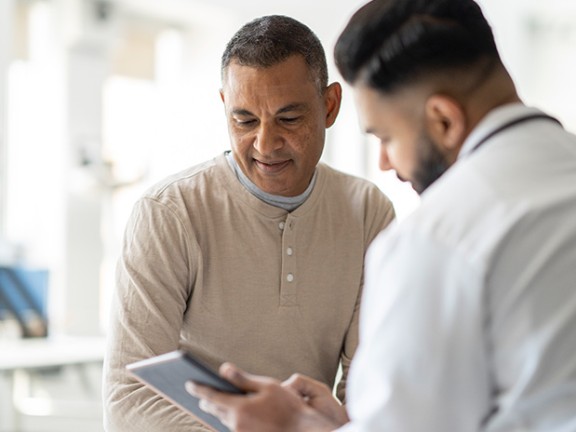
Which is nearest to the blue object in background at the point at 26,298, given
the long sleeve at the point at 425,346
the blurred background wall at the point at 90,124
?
the blurred background wall at the point at 90,124

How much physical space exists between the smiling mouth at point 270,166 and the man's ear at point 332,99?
0.18 metres

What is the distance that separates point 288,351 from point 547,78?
7906 millimetres

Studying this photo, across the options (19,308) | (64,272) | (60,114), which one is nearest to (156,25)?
(60,114)

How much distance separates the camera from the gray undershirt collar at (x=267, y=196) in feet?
6.82

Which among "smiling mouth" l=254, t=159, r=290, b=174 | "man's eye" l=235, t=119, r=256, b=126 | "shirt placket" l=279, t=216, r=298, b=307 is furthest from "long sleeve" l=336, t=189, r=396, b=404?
"man's eye" l=235, t=119, r=256, b=126

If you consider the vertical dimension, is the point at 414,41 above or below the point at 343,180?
above

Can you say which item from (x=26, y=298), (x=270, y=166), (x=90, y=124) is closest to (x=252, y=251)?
(x=270, y=166)

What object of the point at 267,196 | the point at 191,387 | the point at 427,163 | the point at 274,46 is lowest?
the point at 191,387

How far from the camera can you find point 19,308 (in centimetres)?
507

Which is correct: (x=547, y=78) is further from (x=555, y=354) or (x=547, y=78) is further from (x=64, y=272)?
(x=555, y=354)

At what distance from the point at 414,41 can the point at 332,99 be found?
2.99ft

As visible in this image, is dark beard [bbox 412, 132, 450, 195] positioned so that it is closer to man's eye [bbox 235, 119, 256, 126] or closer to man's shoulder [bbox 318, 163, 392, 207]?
man's eye [bbox 235, 119, 256, 126]

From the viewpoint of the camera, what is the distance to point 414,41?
1235mm

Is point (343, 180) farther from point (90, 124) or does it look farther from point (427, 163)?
point (90, 124)
